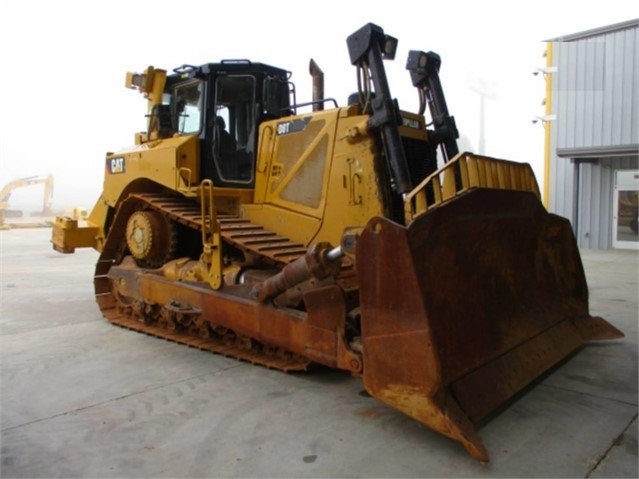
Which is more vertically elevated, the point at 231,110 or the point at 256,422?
the point at 231,110

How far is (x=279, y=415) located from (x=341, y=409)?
40 cm

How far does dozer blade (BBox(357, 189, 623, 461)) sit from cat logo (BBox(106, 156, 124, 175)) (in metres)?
3.99

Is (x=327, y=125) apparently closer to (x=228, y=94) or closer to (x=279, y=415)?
(x=228, y=94)

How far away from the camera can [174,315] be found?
17.3 feet

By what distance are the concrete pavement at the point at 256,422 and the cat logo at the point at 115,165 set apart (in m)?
2.07

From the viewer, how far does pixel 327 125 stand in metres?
4.45

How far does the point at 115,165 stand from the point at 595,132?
479 inches

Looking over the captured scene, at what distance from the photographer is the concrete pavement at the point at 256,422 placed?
2703mm

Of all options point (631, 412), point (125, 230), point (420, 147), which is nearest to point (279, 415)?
point (631, 412)

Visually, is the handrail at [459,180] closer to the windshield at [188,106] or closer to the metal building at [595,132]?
the windshield at [188,106]

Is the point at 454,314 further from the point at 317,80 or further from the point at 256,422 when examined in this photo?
the point at 317,80

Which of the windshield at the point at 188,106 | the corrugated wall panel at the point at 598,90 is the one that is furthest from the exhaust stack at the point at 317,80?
the corrugated wall panel at the point at 598,90

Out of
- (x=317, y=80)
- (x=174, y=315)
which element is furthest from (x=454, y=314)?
(x=317, y=80)

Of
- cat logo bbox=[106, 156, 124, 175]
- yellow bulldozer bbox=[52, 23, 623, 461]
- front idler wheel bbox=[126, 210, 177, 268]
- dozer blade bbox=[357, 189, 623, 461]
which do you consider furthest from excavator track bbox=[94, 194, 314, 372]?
dozer blade bbox=[357, 189, 623, 461]
